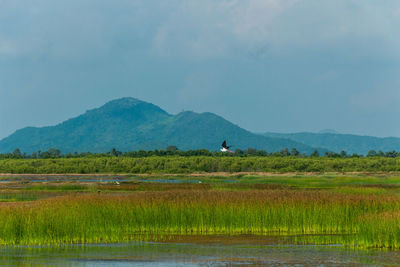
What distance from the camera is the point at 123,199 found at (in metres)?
29.9

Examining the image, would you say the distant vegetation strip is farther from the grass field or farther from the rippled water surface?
the rippled water surface

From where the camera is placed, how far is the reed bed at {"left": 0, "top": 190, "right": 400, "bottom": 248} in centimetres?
2350

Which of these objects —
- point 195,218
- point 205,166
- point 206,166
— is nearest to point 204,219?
point 195,218

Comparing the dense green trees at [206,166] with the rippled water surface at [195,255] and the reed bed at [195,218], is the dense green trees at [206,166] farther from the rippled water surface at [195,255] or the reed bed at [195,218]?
the rippled water surface at [195,255]

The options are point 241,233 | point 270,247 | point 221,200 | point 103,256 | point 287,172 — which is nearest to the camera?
point 103,256

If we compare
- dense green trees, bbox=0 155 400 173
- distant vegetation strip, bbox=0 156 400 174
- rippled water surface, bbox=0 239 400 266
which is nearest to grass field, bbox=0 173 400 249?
rippled water surface, bbox=0 239 400 266

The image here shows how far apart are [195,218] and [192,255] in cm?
→ 535

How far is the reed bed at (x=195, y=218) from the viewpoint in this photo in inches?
925

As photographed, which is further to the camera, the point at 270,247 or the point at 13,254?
the point at 270,247

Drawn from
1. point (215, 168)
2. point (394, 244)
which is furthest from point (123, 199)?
point (215, 168)

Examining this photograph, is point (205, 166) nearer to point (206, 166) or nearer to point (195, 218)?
point (206, 166)

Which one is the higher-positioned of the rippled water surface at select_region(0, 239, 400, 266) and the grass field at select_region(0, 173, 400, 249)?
the grass field at select_region(0, 173, 400, 249)

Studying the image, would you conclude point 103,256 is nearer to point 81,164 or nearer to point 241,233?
point 241,233

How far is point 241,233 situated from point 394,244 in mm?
6142
